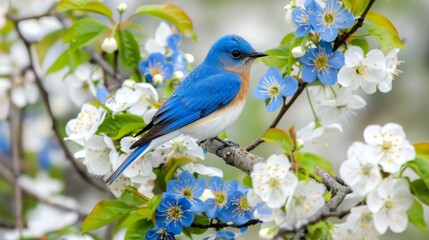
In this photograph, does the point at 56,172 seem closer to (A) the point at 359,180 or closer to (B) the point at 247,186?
(B) the point at 247,186

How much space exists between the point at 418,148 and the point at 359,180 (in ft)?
0.69

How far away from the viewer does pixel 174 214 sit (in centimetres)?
238

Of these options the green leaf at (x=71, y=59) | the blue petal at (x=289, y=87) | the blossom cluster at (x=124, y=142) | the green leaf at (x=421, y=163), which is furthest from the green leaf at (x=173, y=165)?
the green leaf at (x=71, y=59)

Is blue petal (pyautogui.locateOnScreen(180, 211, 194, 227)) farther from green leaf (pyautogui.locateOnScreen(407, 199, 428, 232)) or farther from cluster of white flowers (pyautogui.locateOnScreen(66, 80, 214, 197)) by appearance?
green leaf (pyautogui.locateOnScreen(407, 199, 428, 232))

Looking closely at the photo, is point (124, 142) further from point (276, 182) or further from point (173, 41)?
point (173, 41)

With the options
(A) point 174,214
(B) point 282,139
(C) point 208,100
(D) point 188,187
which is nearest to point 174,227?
(A) point 174,214

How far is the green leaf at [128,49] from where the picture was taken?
3.26 meters

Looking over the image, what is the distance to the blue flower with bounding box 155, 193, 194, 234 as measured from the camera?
2385 mm

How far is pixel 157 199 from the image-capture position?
2.43 metres

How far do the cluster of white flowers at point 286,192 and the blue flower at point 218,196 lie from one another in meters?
0.34

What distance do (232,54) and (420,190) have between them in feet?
5.02

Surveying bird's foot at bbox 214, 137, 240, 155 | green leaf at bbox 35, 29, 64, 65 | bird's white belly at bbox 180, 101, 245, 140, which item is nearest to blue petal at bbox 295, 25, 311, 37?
bird's foot at bbox 214, 137, 240, 155

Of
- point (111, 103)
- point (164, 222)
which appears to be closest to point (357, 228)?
point (164, 222)

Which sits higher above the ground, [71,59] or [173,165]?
[173,165]
